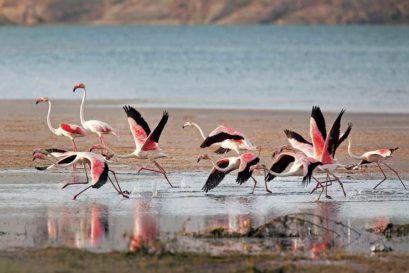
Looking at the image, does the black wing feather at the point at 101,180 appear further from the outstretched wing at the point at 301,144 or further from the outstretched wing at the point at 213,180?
the outstretched wing at the point at 301,144

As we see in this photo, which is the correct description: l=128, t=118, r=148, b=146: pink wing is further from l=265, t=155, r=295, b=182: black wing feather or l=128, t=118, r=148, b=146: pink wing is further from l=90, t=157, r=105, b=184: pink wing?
l=90, t=157, r=105, b=184: pink wing

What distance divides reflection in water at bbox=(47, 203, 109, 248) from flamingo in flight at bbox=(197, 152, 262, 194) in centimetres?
171

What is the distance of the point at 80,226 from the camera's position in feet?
42.1

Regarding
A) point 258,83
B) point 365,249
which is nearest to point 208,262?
point 365,249

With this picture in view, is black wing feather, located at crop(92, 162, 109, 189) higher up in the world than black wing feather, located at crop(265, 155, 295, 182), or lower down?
lower down

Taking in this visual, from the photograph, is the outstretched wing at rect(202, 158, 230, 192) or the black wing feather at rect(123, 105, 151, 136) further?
the black wing feather at rect(123, 105, 151, 136)

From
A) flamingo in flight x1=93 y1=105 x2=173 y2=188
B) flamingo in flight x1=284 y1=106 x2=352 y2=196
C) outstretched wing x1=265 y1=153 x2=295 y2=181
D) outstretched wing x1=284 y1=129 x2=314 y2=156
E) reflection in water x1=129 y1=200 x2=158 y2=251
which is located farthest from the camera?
flamingo in flight x1=93 y1=105 x2=173 y2=188

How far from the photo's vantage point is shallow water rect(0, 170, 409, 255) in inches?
468

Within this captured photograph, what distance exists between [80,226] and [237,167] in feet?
10.5

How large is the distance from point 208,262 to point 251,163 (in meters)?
4.47

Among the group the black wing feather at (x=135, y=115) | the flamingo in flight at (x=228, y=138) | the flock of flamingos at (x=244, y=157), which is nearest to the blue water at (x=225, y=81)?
the flamingo in flight at (x=228, y=138)

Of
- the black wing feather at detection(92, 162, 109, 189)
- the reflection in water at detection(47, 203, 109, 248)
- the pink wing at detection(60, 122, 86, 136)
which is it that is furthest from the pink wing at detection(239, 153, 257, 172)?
the pink wing at detection(60, 122, 86, 136)

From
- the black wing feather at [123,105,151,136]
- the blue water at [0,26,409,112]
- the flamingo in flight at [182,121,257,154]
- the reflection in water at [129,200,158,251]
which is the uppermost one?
the blue water at [0,26,409,112]

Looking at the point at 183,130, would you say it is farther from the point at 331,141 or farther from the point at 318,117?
the point at 331,141
